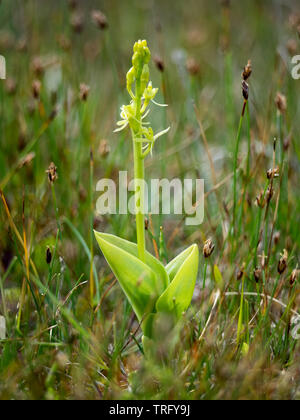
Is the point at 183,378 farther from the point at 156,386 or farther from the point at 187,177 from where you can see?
the point at 187,177
